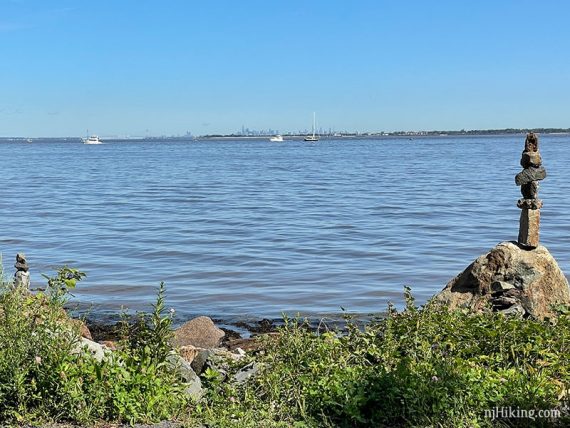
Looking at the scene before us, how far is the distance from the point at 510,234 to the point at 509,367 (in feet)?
59.9

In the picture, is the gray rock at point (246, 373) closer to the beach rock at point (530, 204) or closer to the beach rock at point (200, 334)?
the beach rock at point (200, 334)

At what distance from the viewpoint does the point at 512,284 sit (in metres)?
11.0

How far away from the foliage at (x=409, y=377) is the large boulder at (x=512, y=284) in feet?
7.10

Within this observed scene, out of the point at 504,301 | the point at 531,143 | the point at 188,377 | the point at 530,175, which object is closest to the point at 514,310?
the point at 504,301

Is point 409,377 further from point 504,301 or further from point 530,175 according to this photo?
point 530,175

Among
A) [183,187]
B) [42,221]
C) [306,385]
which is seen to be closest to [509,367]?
[306,385]

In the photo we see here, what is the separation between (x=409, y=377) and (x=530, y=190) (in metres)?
5.50

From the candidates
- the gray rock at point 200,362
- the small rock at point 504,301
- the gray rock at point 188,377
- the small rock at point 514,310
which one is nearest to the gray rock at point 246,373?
the gray rock at point 188,377

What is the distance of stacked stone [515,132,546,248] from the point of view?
37.2 ft

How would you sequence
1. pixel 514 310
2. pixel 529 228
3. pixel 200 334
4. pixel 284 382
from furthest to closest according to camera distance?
pixel 200 334
pixel 529 228
pixel 514 310
pixel 284 382

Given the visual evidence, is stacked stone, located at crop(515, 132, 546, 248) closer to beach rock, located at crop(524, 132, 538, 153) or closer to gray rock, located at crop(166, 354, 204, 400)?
beach rock, located at crop(524, 132, 538, 153)

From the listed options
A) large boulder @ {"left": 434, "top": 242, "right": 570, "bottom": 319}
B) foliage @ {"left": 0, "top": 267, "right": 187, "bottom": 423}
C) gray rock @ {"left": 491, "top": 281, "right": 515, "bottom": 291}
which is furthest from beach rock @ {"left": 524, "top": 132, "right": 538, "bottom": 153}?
foliage @ {"left": 0, "top": 267, "right": 187, "bottom": 423}

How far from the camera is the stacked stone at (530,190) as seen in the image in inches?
447

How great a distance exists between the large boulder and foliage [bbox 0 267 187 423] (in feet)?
16.3
